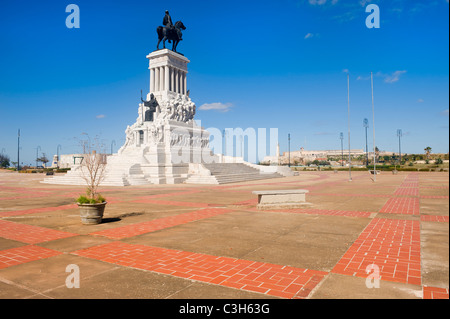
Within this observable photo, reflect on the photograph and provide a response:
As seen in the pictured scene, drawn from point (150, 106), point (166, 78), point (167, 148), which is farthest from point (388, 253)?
point (166, 78)

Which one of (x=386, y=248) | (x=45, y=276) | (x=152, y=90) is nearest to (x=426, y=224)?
(x=386, y=248)

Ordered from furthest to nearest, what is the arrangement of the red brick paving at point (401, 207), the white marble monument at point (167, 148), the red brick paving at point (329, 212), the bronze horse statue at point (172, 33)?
the bronze horse statue at point (172, 33), the white marble monument at point (167, 148), the red brick paving at point (401, 207), the red brick paving at point (329, 212)

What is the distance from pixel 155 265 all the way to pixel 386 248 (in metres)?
4.81

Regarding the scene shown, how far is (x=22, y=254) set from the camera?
618 centimetres

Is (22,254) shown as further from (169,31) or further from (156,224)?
(169,31)

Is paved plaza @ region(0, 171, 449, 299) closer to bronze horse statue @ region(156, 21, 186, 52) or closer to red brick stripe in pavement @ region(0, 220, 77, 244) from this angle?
red brick stripe in pavement @ region(0, 220, 77, 244)

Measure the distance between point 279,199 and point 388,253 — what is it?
641 cm

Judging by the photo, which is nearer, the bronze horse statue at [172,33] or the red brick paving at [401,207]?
the red brick paving at [401,207]

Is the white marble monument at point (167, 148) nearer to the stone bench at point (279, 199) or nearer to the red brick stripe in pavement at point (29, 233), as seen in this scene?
the stone bench at point (279, 199)

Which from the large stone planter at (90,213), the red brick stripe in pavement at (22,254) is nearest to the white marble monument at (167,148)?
the large stone planter at (90,213)

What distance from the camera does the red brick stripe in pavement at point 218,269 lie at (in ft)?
14.5

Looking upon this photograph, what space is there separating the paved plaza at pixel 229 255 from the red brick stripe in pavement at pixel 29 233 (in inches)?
1.1
